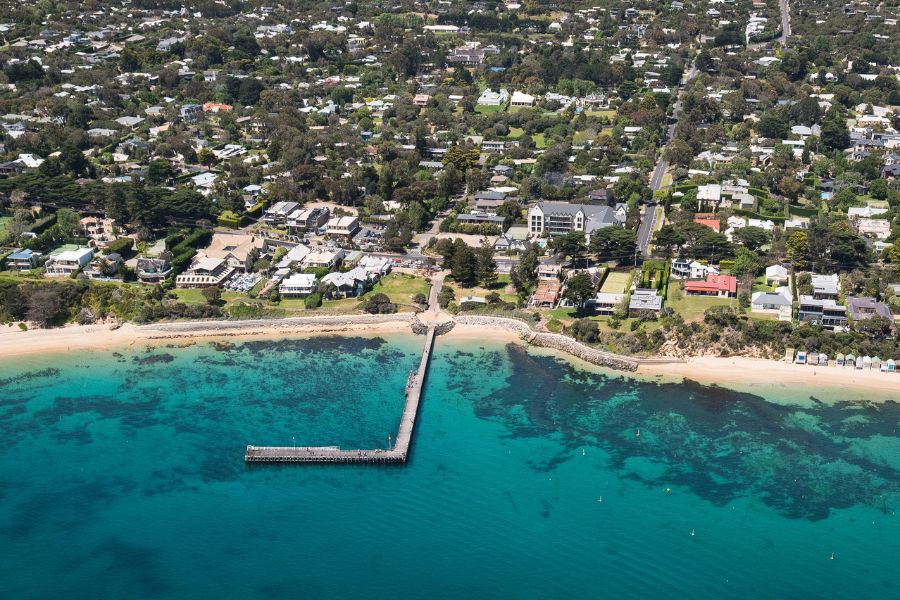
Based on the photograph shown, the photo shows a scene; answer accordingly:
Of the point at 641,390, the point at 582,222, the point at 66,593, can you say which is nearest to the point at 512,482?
the point at 641,390

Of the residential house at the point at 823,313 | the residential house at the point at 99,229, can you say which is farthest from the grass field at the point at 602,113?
the residential house at the point at 99,229

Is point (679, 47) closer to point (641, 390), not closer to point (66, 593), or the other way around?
point (641, 390)

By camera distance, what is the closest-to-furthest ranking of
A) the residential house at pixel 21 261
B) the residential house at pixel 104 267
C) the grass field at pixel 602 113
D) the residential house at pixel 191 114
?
the residential house at pixel 104 267, the residential house at pixel 21 261, the residential house at pixel 191 114, the grass field at pixel 602 113

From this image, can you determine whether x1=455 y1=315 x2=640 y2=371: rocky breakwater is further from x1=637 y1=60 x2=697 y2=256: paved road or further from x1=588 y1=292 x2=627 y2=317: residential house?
x1=637 y1=60 x2=697 y2=256: paved road

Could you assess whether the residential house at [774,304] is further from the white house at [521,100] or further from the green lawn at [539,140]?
the white house at [521,100]

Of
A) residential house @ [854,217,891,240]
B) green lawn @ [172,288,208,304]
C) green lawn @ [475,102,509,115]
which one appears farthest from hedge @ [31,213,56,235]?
residential house @ [854,217,891,240]

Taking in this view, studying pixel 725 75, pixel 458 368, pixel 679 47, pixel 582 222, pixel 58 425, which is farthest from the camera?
pixel 679 47
